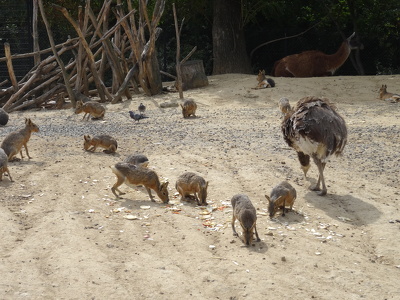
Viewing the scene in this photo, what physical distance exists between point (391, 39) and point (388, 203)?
15448 millimetres

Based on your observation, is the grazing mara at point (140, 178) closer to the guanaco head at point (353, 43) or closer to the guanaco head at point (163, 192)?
the guanaco head at point (163, 192)

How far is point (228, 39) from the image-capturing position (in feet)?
69.4

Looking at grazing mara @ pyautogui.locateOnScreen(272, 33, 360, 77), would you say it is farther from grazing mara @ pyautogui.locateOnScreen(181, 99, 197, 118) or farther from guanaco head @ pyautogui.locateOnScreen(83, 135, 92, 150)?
guanaco head @ pyautogui.locateOnScreen(83, 135, 92, 150)

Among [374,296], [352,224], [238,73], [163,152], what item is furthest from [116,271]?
[238,73]

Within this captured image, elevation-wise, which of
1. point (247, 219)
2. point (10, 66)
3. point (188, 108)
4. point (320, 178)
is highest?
point (10, 66)

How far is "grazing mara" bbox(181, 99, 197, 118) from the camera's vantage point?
44.8 feet

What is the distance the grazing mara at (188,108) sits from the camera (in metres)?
13.7

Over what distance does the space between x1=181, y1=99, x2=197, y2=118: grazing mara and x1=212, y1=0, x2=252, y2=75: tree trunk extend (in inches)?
301

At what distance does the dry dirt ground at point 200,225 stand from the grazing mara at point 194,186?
0.42 feet

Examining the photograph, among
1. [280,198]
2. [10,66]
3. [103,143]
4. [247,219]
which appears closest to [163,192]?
[280,198]

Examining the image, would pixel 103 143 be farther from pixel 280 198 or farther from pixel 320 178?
pixel 280 198

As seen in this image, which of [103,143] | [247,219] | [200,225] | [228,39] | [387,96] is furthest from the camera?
[228,39]

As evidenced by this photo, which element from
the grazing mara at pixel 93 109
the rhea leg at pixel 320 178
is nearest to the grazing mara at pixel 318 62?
the grazing mara at pixel 93 109

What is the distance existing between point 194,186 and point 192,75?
10819 mm
